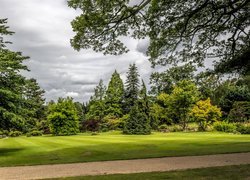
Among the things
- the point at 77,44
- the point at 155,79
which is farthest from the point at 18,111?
the point at 155,79

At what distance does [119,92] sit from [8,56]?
49.0 meters

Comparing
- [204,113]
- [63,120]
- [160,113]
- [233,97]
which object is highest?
[233,97]

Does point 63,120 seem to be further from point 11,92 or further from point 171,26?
point 171,26

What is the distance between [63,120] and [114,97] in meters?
19.4

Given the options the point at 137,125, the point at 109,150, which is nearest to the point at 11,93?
the point at 109,150

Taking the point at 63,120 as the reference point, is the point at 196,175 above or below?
below

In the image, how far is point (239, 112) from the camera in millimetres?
50406

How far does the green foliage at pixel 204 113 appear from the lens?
166 ft

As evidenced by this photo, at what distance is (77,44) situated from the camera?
13633 mm

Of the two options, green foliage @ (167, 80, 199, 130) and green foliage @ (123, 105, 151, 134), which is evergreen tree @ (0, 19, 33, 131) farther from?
green foliage @ (167, 80, 199, 130)

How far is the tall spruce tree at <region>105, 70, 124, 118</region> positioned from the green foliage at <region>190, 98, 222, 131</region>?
1910cm

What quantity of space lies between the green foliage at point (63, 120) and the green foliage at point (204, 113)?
19.0 metres

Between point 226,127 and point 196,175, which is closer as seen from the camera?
point 196,175

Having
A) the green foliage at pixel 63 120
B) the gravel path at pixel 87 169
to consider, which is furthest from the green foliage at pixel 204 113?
the gravel path at pixel 87 169
